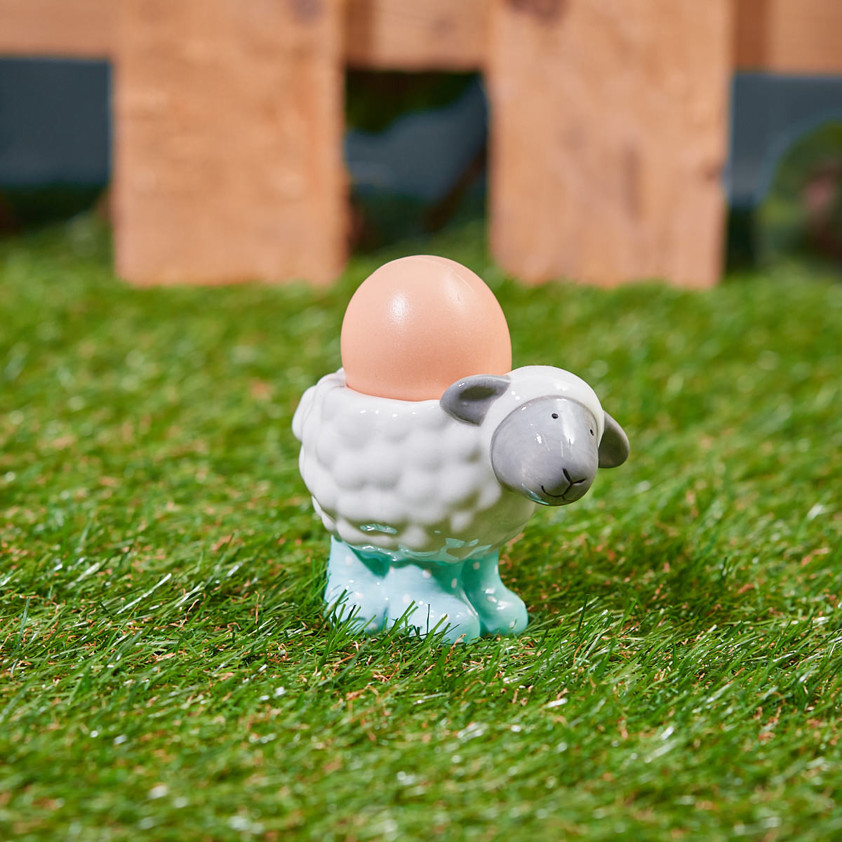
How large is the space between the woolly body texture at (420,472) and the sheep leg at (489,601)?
61mm

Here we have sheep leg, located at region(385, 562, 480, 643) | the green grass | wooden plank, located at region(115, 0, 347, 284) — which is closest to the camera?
the green grass

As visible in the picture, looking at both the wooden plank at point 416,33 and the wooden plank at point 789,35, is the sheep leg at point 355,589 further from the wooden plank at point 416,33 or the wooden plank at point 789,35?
the wooden plank at point 789,35

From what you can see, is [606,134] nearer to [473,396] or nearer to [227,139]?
[227,139]

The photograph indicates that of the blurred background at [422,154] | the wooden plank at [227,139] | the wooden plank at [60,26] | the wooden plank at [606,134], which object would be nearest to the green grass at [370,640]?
the wooden plank at [227,139]

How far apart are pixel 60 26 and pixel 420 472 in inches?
88.2

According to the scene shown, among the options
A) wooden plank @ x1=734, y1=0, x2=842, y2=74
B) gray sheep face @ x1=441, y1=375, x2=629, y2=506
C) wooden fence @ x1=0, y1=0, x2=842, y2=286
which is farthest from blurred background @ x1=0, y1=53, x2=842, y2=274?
gray sheep face @ x1=441, y1=375, x2=629, y2=506

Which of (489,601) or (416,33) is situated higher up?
(416,33)

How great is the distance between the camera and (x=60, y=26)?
2.87 m

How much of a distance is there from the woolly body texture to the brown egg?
28mm

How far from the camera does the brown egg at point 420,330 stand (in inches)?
47.0

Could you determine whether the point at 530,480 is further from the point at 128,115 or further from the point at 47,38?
the point at 47,38

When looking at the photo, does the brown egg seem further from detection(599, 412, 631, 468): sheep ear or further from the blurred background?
the blurred background

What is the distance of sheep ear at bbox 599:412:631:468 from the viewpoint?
1.28 metres

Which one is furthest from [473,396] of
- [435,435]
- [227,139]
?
[227,139]
